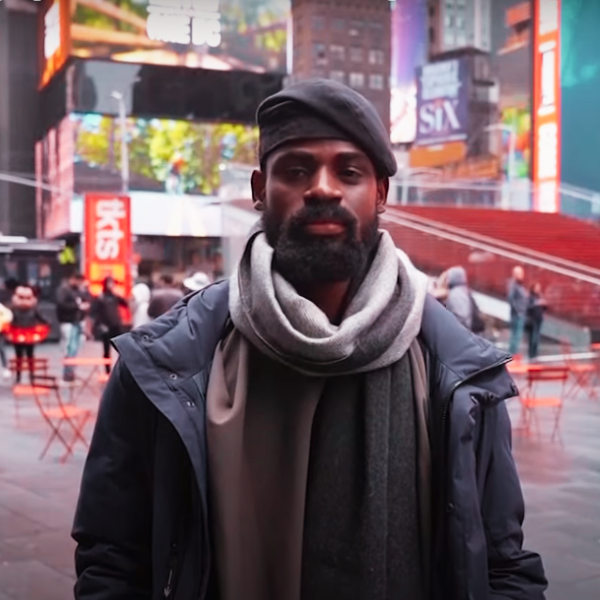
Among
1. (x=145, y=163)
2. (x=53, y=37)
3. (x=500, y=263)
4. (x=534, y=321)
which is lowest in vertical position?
(x=534, y=321)

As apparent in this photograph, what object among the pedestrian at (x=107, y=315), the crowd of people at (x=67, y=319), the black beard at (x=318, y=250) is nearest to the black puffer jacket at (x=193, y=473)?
the black beard at (x=318, y=250)

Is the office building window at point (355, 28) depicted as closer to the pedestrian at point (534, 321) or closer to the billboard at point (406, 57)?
the billboard at point (406, 57)

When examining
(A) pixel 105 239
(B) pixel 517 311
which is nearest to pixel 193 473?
(B) pixel 517 311

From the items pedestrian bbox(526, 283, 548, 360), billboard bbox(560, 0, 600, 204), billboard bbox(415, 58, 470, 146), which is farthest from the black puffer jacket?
billboard bbox(415, 58, 470, 146)

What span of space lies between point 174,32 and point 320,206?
38.8m

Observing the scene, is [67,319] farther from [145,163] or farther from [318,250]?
[145,163]

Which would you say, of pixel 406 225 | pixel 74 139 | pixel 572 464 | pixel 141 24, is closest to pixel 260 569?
pixel 572 464

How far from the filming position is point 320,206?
1498 mm

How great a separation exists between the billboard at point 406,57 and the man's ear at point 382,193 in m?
36.4

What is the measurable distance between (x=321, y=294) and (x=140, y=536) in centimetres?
51

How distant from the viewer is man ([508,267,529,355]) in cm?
1571

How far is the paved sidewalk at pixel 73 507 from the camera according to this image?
15.1ft

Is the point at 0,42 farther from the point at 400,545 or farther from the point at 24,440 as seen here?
the point at 400,545

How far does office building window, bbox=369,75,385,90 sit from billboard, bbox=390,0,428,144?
28.2 inches
